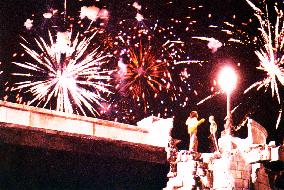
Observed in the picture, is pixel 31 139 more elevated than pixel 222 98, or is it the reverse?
pixel 222 98

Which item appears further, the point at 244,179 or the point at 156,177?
the point at 156,177

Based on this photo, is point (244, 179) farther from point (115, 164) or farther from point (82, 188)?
point (82, 188)

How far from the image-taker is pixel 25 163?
1628cm

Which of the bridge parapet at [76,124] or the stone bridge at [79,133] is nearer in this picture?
the stone bridge at [79,133]

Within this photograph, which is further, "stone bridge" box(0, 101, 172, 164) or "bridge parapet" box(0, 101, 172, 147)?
"bridge parapet" box(0, 101, 172, 147)

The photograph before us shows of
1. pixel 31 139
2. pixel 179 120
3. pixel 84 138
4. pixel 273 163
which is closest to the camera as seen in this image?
pixel 31 139

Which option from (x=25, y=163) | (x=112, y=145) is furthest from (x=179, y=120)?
(x=25, y=163)

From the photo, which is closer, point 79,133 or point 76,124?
point 79,133

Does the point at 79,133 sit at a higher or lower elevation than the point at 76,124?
lower

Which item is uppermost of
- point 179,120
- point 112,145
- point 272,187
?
point 179,120

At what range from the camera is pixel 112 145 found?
17562 millimetres

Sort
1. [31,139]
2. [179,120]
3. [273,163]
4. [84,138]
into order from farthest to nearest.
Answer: [179,120], [273,163], [84,138], [31,139]

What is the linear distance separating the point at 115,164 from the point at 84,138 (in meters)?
2.22

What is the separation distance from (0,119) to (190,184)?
315 inches
